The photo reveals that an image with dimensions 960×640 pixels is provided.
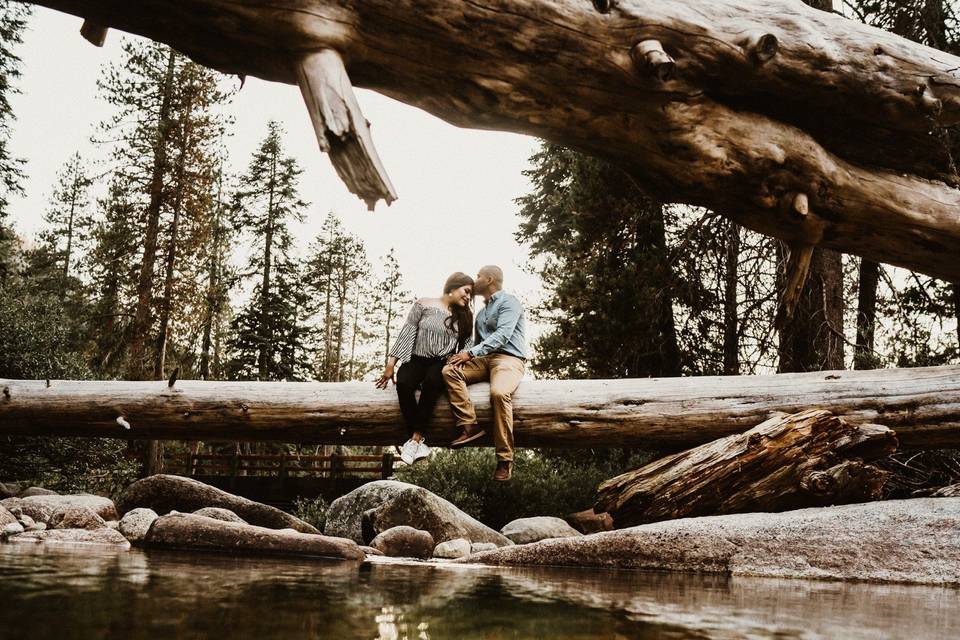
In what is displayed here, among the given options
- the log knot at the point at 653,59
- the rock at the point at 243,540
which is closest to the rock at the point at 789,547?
the rock at the point at 243,540

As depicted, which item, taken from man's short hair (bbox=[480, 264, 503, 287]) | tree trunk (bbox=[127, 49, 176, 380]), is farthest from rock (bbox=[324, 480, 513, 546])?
tree trunk (bbox=[127, 49, 176, 380])

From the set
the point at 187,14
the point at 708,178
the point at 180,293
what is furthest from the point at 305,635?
the point at 180,293

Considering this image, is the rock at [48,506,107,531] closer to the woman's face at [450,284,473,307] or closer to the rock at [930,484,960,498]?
the woman's face at [450,284,473,307]

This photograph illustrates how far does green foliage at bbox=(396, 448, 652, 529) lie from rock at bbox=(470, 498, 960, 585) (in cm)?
670

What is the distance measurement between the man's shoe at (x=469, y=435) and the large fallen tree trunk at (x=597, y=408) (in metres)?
0.12

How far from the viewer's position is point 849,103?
5352 millimetres

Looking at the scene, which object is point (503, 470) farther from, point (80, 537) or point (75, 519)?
point (75, 519)

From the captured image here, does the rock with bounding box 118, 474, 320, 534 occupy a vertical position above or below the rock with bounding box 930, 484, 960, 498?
below

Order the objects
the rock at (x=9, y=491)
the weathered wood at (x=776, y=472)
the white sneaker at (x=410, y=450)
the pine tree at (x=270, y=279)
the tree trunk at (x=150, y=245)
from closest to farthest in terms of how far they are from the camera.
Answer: the weathered wood at (x=776, y=472)
the white sneaker at (x=410, y=450)
the rock at (x=9, y=491)
the tree trunk at (x=150, y=245)
the pine tree at (x=270, y=279)

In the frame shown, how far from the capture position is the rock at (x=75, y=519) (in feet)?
19.5

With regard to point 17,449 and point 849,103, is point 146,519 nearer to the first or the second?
point 17,449

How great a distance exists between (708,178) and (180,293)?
1852cm

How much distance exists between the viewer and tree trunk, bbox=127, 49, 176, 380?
1955cm

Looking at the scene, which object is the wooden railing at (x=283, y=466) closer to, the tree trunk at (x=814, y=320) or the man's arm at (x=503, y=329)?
the tree trunk at (x=814, y=320)
